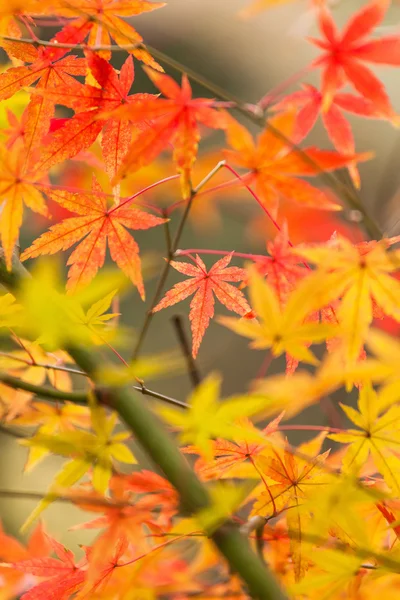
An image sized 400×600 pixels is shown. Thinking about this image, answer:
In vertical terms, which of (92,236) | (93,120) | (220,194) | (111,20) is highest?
(220,194)

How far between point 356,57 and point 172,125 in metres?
0.20

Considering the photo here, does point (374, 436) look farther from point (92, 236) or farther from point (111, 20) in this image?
point (111, 20)

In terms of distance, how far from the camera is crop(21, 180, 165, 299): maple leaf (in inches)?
24.9

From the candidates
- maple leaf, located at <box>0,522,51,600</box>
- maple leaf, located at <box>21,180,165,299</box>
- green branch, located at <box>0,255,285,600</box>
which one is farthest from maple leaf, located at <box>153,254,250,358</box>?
maple leaf, located at <box>0,522,51,600</box>

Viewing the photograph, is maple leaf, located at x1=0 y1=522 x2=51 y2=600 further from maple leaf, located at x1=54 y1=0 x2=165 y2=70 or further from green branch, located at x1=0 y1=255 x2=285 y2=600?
maple leaf, located at x1=54 y1=0 x2=165 y2=70

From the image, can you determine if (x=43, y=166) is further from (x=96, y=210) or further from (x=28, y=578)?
(x=28, y=578)

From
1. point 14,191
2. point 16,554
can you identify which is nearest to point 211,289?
point 14,191

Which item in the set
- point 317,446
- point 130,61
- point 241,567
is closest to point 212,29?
point 130,61

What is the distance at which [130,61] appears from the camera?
0.65 metres

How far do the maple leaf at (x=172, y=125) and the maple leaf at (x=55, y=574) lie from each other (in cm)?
43

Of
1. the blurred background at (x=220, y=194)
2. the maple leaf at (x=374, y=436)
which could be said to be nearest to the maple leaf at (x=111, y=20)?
the maple leaf at (x=374, y=436)

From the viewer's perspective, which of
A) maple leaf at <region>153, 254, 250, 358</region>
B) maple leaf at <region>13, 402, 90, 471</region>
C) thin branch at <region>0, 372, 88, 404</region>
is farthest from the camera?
maple leaf at <region>13, 402, 90, 471</region>

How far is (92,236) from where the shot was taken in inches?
26.0

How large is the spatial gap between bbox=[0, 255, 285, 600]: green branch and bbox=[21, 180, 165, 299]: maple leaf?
0.12 m
